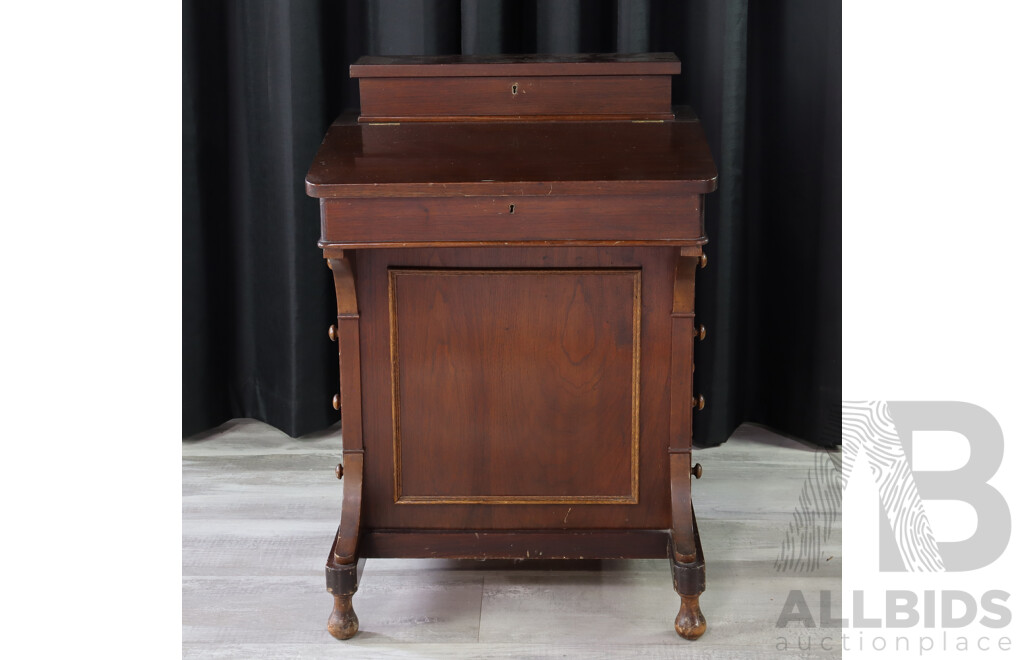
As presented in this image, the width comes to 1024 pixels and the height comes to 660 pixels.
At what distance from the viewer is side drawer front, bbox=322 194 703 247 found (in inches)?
82.6

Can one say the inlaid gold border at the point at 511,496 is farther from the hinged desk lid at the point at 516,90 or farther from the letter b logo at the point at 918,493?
the letter b logo at the point at 918,493

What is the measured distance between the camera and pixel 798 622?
2.38 meters

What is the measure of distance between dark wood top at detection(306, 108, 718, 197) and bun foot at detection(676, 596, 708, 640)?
79 centimetres

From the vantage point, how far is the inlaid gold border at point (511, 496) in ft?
7.47

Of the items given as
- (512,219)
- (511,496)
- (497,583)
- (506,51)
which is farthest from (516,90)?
(497,583)

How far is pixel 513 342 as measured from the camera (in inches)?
91.4

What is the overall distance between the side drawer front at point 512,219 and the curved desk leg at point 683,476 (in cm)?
18

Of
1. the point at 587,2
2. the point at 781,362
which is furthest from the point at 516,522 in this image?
the point at 587,2

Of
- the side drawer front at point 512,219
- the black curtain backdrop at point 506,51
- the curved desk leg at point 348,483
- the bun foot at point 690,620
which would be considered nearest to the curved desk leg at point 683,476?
the bun foot at point 690,620

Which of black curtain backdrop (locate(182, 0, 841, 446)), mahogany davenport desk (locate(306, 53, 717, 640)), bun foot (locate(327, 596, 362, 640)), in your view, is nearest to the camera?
mahogany davenport desk (locate(306, 53, 717, 640))

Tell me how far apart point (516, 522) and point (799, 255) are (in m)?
1.10

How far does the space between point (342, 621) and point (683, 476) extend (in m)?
0.71

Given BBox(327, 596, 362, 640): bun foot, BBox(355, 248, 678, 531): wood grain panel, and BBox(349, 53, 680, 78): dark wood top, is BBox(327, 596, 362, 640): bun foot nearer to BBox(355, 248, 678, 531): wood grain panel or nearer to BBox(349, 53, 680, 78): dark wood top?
BBox(355, 248, 678, 531): wood grain panel

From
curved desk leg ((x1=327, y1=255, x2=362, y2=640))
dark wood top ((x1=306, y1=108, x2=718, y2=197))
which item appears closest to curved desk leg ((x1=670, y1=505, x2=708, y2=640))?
curved desk leg ((x1=327, y1=255, x2=362, y2=640))
